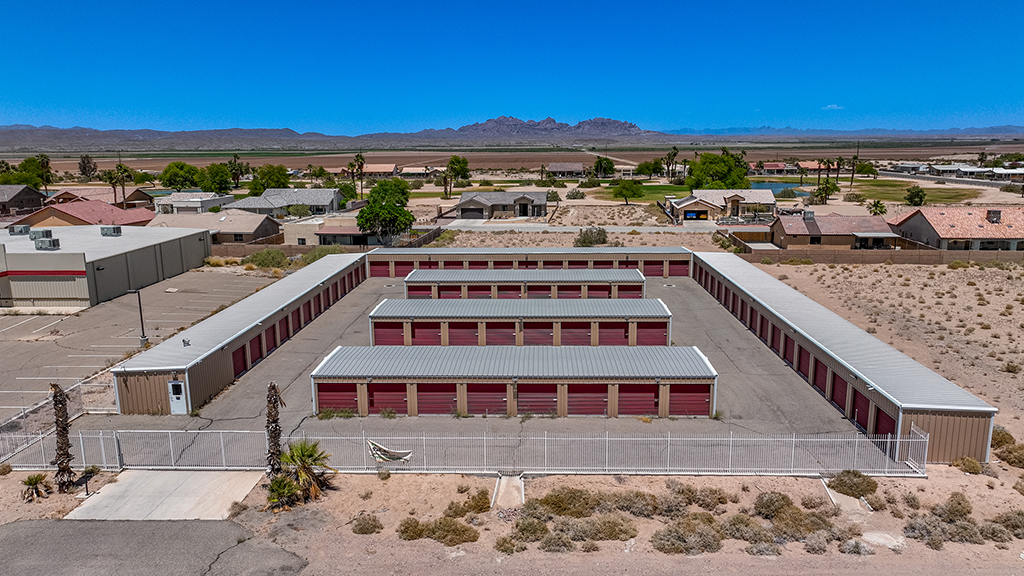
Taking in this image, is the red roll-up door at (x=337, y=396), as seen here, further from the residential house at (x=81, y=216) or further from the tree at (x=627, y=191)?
the tree at (x=627, y=191)

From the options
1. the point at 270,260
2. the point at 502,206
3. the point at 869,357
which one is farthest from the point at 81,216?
the point at 869,357

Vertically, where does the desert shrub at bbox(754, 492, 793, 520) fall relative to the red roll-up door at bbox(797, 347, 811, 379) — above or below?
below

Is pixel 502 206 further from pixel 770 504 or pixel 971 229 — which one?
pixel 770 504

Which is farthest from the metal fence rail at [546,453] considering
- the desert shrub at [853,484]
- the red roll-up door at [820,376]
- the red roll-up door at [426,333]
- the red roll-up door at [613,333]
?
the red roll-up door at [426,333]

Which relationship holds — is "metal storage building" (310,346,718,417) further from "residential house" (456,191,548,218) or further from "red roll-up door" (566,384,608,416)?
"residential house" (456,191,548,218)

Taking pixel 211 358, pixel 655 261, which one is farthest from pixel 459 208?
pixel 211 358

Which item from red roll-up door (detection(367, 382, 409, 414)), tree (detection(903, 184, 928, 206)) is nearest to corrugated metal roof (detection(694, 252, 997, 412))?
red roll-up door (detection(367, 382, 409, 414))

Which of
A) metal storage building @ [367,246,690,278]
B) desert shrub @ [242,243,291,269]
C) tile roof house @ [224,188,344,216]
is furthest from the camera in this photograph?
tile roof house @ [224,188,344,216]
